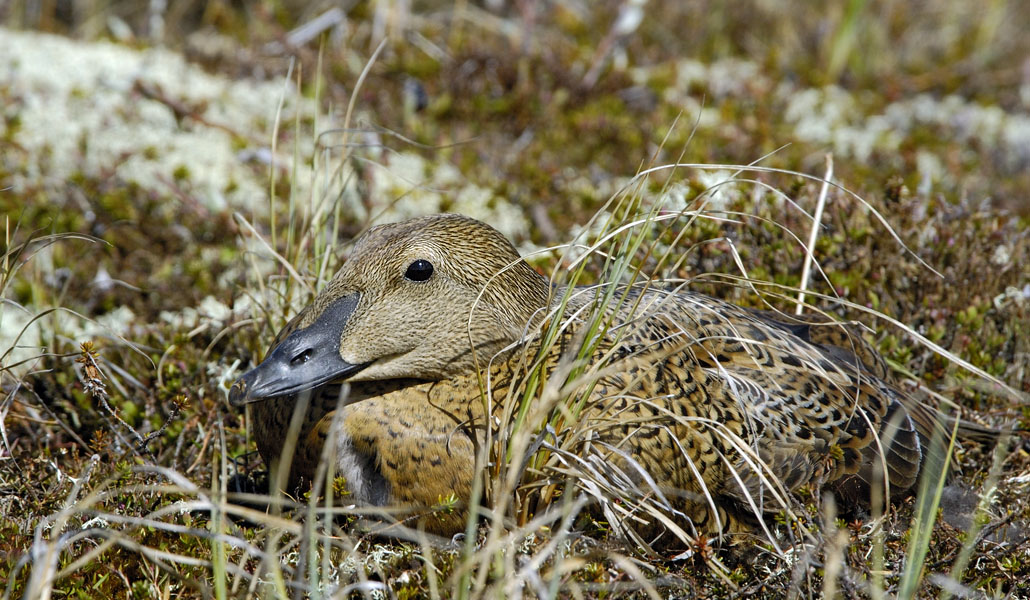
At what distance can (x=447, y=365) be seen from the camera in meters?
3.41

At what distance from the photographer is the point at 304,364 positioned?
3227 millimetres

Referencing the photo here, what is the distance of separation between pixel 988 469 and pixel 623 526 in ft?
6.11

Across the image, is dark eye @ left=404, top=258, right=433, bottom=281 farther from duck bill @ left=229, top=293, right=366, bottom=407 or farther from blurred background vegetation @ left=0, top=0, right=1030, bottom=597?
blurred background vegetation @ left=0, top=0, right=1030, bottom=597

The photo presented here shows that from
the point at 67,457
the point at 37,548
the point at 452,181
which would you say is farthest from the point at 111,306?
the point at 37,548

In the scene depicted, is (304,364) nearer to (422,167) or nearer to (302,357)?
(302,357)

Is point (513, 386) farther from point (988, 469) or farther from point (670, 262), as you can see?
point (988, 469)

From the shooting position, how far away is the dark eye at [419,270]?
3.34 m

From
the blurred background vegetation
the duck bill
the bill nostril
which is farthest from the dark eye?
the blurred background vegetation

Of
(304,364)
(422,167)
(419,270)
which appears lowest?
(422,167)

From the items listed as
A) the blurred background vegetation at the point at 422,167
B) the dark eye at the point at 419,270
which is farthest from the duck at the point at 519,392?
the blurred background vegetation at the point at 422,167

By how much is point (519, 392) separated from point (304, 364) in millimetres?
703

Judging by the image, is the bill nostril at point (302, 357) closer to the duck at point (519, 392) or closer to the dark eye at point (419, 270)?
the duck at point (519, 392)

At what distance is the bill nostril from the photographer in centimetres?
322

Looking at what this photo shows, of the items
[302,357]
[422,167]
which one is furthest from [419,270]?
[422,167]
